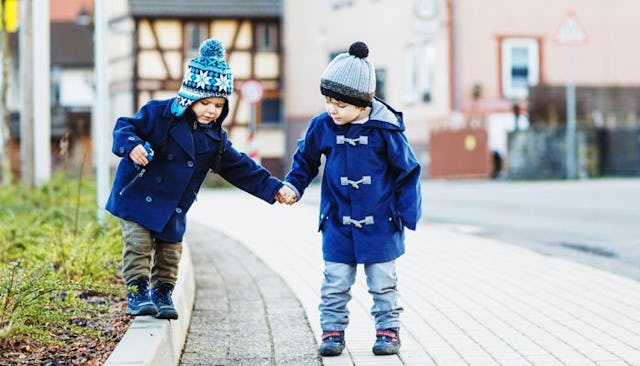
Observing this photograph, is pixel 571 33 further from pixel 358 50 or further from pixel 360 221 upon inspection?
pixel 360 221

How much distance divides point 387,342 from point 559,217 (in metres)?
9.85

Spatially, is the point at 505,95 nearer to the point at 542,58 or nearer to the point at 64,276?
the point at 542,58

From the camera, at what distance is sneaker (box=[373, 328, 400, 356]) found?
17.6 feet

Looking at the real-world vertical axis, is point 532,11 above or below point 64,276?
above

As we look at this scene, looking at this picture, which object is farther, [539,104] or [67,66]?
[67,66]

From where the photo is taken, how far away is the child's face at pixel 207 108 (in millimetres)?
5535

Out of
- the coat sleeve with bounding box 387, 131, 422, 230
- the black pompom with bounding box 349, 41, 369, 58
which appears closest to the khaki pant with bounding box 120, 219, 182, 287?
the coat sleeve with bounding box 387, 131, 422, 230

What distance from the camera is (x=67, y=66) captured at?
54.2m

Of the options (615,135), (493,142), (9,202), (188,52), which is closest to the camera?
(9,202)

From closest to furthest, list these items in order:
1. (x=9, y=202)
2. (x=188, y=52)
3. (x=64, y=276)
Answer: (x=64, y=276) → (x=9, y=202) → (x=188, y=52)

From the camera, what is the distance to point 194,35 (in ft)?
137

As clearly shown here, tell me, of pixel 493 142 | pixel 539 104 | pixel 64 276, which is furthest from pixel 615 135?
pixel 64 276

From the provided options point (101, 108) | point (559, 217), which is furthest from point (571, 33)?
point (101, 108)

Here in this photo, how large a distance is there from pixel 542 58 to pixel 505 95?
6.09ft
